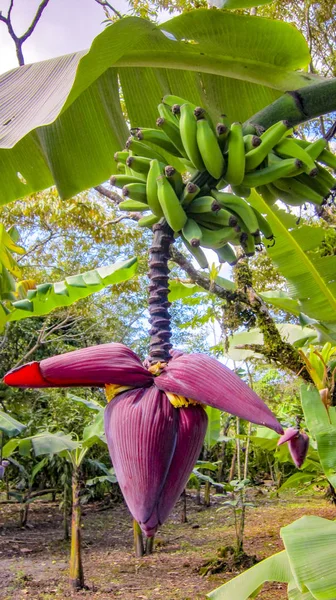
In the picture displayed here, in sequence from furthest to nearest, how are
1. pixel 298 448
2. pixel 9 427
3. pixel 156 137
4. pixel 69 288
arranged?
1. pixel 9 427
2. pixel 69 288
3. pixel 298 448
4. pixel 156 137

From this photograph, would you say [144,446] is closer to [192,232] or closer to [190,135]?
[192,232]

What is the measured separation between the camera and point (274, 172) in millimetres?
546

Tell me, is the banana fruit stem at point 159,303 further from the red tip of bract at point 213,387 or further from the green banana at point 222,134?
the green banana at point 222,134

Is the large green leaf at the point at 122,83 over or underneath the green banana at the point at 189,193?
over

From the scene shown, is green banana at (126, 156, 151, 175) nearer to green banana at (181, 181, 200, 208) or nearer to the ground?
green banana at (181, 181, 200, 208)

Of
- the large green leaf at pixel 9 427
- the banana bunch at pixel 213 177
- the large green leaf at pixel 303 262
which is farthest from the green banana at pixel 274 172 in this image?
the large green leaf at pixel 9 427

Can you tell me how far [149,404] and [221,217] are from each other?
0.61 feet

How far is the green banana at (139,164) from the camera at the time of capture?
21.4 inches

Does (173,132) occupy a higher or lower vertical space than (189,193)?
higher

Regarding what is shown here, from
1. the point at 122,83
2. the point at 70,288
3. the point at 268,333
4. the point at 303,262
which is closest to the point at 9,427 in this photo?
the point at 70,288

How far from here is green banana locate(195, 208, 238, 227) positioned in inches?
18.9

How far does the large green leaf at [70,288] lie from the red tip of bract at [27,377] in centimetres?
146

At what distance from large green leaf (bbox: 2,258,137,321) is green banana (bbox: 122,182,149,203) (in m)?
1.35

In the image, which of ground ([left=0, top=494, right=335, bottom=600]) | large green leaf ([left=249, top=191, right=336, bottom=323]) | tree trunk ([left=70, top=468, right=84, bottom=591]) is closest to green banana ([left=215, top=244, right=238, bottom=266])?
large green leaf ([left=249, top=191, right=336, bottom=323])
